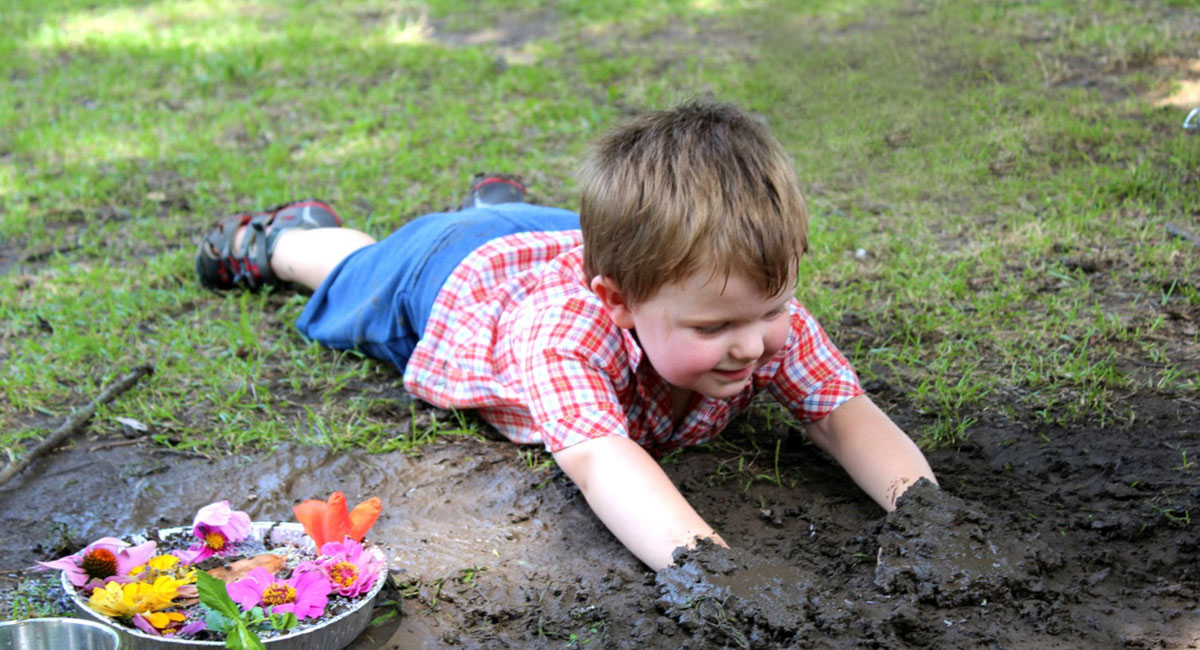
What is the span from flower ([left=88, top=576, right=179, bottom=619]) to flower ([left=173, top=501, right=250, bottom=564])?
0.70ft

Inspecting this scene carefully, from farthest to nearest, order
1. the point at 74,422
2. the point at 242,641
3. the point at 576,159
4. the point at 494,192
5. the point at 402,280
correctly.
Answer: the point at 576,159
the point at 494,192
the point at 402,280
the point at 74,422
the point at 242,641

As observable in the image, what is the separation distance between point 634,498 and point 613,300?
41 centimetres

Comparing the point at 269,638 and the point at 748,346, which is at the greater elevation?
the point at 748,346

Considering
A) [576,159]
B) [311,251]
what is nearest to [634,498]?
[311,251]

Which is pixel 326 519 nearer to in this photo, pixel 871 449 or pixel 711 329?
pixel 711 329

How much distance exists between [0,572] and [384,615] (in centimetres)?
79

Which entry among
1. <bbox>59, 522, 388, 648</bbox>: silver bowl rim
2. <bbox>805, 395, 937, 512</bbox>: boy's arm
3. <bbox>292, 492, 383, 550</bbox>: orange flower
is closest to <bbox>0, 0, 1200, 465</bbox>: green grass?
<bbox>805, 395, 937, 512</bbox>: boy's arm

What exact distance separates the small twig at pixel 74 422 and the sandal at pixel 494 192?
1238 mm

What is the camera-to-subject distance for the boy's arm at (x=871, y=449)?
224 cm

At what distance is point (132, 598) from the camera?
174 centimetres

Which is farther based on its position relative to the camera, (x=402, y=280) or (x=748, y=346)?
(x=402, y=280)

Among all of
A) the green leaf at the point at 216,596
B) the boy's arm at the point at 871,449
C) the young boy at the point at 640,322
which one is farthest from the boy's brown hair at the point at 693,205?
the green leaf at the point at 216,596

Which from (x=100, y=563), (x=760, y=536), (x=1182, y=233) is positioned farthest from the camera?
(x=1182, y=233)

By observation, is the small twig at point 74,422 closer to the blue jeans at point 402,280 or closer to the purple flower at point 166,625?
the blue jeans at point 402,280
